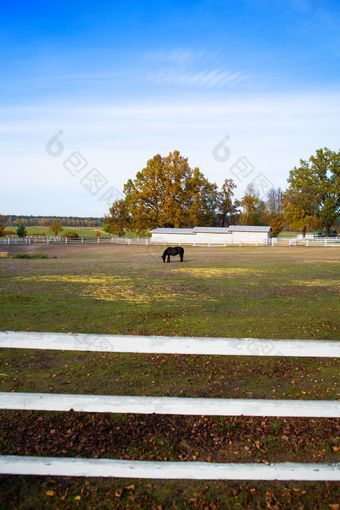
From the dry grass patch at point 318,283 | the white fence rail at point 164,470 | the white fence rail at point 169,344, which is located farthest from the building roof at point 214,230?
the white fence rail at point 164,470

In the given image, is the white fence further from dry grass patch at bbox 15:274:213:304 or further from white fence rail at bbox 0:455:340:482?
dry grass patch at bbox 15:274:213:304

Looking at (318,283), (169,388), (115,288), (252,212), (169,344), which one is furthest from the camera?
(252,212)

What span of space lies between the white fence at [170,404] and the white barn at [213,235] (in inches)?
2327

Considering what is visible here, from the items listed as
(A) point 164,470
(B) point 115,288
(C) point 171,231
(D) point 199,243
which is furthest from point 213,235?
(A) point 164,470

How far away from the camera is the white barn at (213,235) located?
61844 mm

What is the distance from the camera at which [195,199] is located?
223 ft

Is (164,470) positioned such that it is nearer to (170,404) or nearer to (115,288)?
(170,404)

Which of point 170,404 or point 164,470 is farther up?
point 170,404

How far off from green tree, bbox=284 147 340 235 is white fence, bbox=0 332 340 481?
62.6 meters

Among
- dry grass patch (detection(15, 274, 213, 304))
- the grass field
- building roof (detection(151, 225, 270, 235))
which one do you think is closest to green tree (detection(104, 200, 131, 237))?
building roof (detection(151, 225, 270, 235))

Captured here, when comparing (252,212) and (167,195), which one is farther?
(252,212)

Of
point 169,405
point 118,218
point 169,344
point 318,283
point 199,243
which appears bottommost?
point 318,283

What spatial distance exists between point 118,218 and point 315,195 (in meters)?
35.1

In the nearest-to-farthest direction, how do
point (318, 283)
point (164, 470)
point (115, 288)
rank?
point (164, 470) → point (115, 288) → point (318, 283)
